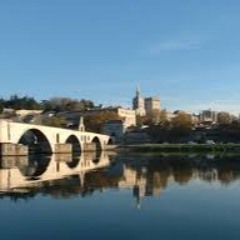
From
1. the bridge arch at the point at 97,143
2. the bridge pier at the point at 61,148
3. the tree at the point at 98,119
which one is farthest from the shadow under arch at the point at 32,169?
the tree at the point at 98,119

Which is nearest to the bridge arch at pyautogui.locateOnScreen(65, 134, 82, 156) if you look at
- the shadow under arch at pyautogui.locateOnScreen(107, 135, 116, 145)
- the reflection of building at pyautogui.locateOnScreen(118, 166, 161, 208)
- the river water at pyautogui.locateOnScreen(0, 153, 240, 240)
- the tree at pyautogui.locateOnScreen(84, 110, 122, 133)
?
the shadow under arch at pyautogui.locateOnScreen(107, 135, 116, 145)

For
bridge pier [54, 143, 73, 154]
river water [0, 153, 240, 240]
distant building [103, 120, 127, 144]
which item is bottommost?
river water [0, 153, 240, 240]

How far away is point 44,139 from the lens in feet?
277

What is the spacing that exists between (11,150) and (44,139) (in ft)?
52.7

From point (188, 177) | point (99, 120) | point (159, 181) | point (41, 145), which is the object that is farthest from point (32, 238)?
point (99, 120)

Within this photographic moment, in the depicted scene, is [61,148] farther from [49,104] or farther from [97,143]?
[49,104]

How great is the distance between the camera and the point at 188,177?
3753 cm

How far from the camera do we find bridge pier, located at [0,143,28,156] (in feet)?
220

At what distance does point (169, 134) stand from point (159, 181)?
89.6m

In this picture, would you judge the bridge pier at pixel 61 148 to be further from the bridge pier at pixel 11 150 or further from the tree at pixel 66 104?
the tree at pixel 66 104

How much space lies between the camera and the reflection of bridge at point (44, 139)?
69.1m

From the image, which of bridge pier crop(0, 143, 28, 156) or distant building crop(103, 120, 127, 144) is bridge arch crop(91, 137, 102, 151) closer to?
distant building crop(103, 120, 127, 144)

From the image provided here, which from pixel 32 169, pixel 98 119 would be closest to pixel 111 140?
pixel 98 119

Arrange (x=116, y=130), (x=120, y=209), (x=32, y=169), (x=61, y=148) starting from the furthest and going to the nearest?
(x=116, y=130) → (x=61, y=148) → (x=32, y=169) → (x=120, y=209)
